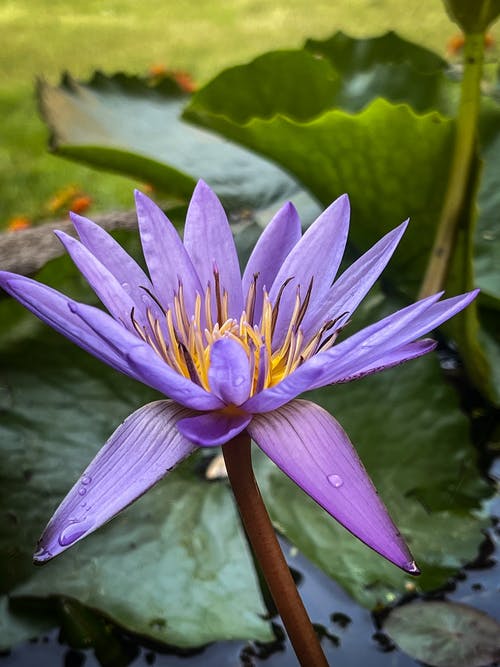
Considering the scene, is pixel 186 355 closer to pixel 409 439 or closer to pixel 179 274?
pixel 179 274

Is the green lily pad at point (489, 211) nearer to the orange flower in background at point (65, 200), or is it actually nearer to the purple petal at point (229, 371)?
the purple petal at point (229, 371)

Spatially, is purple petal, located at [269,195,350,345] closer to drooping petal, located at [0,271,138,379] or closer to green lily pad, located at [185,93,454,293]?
drooping petal, located at [0,271,138,379]

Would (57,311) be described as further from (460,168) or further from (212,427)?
(460,168)

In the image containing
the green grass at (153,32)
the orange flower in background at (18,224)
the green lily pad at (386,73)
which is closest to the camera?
the green lily pad at (386,73)

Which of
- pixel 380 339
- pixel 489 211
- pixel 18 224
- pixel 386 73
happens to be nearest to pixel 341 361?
pixel 380 339

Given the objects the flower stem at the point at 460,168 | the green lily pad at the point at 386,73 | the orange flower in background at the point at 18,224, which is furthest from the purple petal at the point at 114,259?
the orange flower in background at the point at 18,224

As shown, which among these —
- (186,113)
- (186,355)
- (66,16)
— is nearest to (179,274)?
(186,355)
